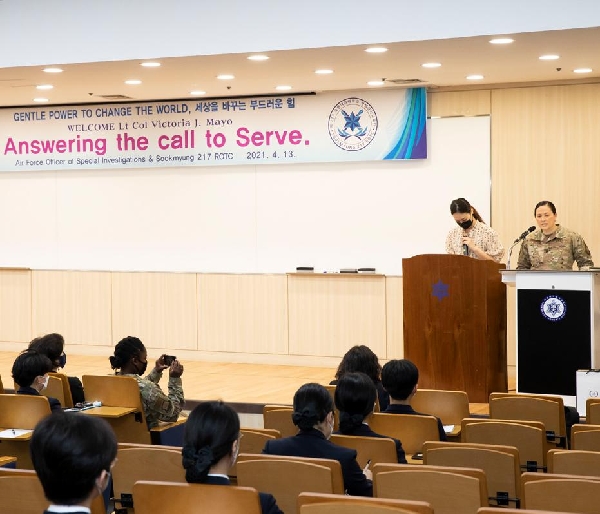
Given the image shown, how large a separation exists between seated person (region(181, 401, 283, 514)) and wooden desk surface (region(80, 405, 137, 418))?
9.55 ft

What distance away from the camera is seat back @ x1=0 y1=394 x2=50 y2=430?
6.15 m

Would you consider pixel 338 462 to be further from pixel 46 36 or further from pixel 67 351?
pixel 67 351

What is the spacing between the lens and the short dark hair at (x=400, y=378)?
5.60 m

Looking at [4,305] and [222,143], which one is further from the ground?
[222,143]

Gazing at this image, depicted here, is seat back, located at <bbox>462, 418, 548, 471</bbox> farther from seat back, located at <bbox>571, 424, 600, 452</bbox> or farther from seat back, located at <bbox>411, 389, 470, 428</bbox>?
seat back, located at <bbox>411, 389, 470, 428</bbox>

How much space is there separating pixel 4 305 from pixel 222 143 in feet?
12.1

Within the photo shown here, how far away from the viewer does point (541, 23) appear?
7438 mm

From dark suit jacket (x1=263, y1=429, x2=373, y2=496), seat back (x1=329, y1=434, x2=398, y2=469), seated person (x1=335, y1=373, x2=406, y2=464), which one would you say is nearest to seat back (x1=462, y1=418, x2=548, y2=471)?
seated person (x1=335, y1=373, x2=406, y2=464)

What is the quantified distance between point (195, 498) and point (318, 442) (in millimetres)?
996

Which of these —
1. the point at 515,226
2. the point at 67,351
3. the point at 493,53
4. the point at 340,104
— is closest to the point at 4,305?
the point at 67,351

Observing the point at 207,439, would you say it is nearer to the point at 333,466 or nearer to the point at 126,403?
the point at 333,466

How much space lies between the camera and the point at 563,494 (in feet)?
12.3

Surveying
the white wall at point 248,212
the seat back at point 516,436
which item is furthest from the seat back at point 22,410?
the white wall at point 248,212

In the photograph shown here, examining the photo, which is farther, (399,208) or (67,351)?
(67,351)
